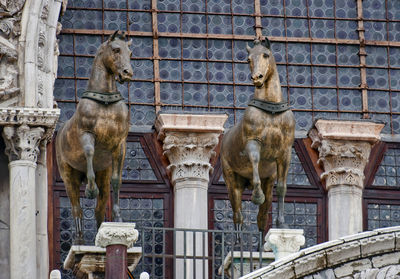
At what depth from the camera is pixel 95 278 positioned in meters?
33.9

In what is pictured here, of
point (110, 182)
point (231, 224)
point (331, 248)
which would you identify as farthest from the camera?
point (231, 224)

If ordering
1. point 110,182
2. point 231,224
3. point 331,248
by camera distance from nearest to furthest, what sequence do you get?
1. point 331,248
2. point 110,182
3. point 231,224

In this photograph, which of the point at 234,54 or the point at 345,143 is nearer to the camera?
the point at 345,143

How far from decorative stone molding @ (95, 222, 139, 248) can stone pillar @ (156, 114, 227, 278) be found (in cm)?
425

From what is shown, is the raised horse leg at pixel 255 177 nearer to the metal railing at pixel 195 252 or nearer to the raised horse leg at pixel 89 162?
the metal railing at pixel 195 252

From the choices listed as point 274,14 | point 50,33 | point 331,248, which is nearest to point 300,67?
point 274,14

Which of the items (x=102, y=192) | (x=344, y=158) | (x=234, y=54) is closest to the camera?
(x=102, y=192)

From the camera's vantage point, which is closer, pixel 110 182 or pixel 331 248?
pixel 331 248

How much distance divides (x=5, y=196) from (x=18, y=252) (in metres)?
1.31

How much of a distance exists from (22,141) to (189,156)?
3.47 meters

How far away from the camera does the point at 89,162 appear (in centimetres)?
3359

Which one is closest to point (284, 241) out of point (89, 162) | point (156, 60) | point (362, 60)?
point (89, 162)

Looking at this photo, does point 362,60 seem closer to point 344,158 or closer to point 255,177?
point 344,158

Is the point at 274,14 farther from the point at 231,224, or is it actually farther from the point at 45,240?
the point at 45,240
